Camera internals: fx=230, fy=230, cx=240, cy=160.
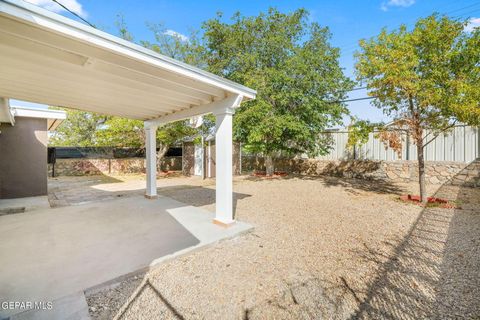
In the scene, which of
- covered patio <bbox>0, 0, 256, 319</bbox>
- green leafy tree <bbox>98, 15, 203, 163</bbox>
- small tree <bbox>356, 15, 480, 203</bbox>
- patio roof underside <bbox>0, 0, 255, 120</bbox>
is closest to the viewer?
patio roof underside <bbox>0, 0, 255, 120</bbox>

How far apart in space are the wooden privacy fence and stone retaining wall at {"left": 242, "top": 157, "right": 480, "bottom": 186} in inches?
8.5

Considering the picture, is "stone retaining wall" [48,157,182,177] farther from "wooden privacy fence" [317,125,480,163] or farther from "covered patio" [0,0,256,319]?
"wooden privacy fence" [317,125,480,163]

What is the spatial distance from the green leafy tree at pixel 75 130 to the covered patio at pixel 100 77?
46.9ft

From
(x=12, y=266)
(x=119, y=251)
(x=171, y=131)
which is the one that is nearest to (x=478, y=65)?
(x=119, y=251)

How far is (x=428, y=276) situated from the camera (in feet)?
8.36

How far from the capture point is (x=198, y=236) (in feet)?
11.8

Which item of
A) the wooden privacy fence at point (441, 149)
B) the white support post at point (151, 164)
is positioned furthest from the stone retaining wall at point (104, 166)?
the wooden privacy fence at point (441, 149)

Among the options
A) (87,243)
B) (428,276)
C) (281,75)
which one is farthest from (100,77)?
(281,75)

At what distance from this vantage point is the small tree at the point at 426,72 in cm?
479

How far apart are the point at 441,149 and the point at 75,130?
69.9 feet

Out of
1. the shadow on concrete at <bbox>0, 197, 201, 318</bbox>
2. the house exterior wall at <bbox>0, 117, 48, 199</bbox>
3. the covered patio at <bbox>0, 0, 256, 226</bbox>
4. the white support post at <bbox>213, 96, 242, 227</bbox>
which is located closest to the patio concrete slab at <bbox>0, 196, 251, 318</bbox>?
the shadow on concrete at <bbox>0, 197, 201, 318</bbox>

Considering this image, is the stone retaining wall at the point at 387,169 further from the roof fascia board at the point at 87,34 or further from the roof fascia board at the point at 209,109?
the roof fascia board at the point at 87,34

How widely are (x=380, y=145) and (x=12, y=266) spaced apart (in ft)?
36.2

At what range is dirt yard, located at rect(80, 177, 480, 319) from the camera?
2.04 meters
